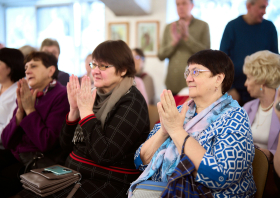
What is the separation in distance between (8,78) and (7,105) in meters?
0.28

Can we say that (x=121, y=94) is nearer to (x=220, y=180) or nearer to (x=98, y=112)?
(x=98, y=112)

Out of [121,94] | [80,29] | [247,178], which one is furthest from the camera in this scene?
[80,29]

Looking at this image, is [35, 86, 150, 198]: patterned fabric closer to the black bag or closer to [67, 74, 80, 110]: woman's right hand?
[67, 74, 80, 110]: woman's right hand

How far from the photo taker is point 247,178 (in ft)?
3.68

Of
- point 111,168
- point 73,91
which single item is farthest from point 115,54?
point 111,168

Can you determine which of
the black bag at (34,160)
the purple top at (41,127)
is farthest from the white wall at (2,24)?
the black bag at (34,160)

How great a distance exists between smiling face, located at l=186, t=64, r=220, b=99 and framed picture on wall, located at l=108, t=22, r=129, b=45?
13.3ft

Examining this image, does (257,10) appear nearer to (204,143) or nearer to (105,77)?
(105,77)

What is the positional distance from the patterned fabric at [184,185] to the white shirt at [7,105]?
175 centimetres

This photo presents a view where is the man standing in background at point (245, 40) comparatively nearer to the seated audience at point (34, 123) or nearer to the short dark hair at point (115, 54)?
the short dark hair at point (115, 54)

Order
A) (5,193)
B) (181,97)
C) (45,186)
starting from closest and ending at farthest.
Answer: (45,186), (5,193), (181,97)

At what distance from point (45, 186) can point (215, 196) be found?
2.77 feet

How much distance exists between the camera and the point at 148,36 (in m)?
4.91

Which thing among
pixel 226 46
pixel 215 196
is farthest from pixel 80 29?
pixel 215 196
